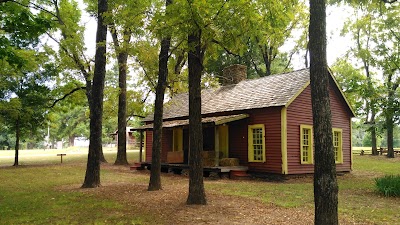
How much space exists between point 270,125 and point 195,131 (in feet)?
27.4

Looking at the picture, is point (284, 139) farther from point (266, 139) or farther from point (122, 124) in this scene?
point (122, 124)

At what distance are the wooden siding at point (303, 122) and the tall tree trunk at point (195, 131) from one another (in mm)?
8261

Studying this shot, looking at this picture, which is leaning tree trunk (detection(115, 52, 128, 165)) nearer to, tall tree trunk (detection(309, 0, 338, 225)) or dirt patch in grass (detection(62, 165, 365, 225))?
dirt patch in grass (detection(62, 165, 365, 225))

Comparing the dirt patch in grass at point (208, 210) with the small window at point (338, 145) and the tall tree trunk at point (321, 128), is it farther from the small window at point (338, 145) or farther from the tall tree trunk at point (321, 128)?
the small window at point (338, 145)

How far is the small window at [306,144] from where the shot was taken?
1697cm

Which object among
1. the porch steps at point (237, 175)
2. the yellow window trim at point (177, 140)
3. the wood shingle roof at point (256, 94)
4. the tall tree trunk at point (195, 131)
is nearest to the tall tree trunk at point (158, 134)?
the tall tree trunk at point (195, 131)

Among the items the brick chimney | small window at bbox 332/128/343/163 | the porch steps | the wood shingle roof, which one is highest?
the brick chimney

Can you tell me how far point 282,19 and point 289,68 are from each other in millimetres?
30312

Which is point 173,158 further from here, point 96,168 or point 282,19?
point 282,19

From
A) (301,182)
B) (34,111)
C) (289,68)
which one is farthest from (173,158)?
(289,68)

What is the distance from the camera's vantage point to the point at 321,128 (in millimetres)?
5656

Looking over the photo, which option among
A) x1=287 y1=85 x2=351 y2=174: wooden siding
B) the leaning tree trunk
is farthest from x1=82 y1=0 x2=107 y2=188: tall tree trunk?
the leaning tree trunk

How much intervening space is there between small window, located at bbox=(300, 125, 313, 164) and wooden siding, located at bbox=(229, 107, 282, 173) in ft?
4.60

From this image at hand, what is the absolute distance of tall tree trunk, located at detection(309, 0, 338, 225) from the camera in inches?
217
